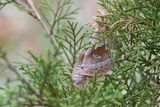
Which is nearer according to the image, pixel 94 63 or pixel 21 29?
pixel 94 63

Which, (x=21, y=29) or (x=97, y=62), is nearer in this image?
(x=97, y=62)

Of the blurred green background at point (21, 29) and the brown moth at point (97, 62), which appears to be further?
the blurred green background at point (21, 29)

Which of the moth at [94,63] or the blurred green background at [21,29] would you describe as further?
the blurred green background at [21,29]

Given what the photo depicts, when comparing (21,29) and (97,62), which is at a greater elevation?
(21,29)

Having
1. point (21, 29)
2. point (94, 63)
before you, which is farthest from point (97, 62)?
point (21, 29)

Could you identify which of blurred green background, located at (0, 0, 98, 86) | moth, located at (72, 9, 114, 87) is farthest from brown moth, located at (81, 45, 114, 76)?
blurred green background, located at (0, 0, 98, 86)

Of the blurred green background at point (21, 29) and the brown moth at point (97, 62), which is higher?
the blurred green background at point (21, 29)

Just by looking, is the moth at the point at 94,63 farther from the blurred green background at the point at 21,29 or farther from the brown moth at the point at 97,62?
the blurred green background at the point at 21,29

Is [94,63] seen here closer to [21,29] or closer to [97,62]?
[97,62]

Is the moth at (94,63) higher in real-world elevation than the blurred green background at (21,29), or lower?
lower

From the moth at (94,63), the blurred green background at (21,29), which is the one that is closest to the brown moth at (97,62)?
the moth at (94,63)

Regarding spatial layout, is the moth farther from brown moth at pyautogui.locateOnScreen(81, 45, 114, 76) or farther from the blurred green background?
the blurred green background
